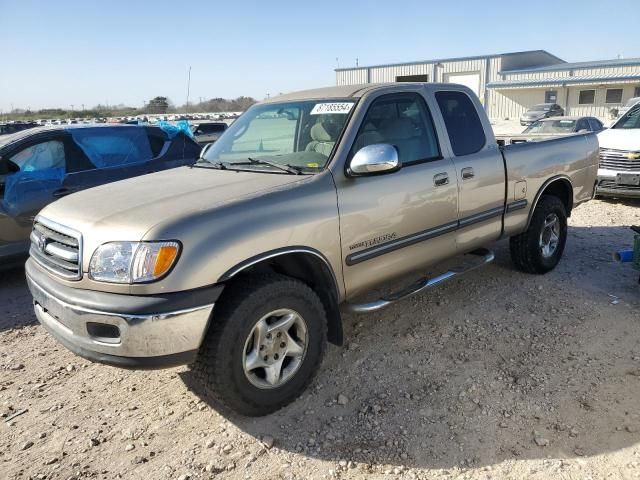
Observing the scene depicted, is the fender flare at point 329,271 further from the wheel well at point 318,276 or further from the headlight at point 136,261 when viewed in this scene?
the headlight at point 136,261

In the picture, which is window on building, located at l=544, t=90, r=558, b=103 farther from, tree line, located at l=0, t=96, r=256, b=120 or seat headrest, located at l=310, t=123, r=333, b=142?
seat headrest, located at l=310, t=123, r=333, b=142

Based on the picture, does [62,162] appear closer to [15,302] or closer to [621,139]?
[15,302]

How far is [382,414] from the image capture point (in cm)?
309

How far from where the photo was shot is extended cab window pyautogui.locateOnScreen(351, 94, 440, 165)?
3.68m

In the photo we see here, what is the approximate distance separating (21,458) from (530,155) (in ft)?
15.1

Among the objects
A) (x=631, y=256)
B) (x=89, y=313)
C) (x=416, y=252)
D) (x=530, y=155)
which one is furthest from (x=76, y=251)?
Result: (x=631, y=256)

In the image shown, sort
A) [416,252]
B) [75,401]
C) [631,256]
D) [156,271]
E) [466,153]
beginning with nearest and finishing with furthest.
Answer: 1. [156,271]
2. [75,401]
3. [416,252]
4. [466,153]
5. [631,256]

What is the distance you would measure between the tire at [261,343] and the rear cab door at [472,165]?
1.72 meters

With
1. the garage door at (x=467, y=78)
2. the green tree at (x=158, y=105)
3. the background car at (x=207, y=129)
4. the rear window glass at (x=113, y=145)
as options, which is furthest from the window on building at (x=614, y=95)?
the rear window glass at (x=113, y=145)

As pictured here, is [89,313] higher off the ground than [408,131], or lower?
lower

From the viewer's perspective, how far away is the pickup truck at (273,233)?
2615 mm

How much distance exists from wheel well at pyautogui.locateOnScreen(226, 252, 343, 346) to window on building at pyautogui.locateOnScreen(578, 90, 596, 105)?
41.4 metres

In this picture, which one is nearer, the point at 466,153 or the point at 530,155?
the point at 466,153

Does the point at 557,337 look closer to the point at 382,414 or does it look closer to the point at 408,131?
the point at 382,414
